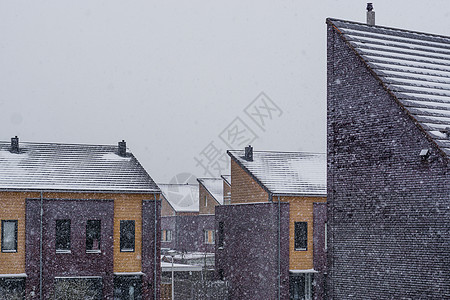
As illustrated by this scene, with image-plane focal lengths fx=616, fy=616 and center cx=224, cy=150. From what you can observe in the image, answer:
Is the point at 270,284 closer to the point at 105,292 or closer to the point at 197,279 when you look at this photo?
the point at 197,279

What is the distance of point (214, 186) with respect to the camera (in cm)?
5075

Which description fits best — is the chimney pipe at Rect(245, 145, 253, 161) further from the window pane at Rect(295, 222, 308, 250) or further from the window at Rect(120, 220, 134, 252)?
the window at Rect(120, 220, 134, 252)

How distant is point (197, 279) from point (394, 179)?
63.5 feet

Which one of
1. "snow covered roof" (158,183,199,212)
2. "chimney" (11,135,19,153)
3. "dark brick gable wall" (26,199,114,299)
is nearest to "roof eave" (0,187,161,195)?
"dark brick gable wall" (26,199,114,299)

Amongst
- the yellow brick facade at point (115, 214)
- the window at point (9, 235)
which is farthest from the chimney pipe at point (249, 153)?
the window at point (9, 235)

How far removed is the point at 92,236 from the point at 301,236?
9.70 m

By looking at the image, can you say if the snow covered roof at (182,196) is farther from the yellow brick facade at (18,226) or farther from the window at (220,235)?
the yellow brick facade at (18,226)

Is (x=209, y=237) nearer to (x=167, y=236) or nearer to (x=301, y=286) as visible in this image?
(x=167, y=236)

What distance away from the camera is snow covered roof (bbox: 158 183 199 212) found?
55406 mm

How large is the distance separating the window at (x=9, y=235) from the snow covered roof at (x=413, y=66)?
16829 millimetres

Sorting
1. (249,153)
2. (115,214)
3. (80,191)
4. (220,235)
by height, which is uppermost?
(249,153)

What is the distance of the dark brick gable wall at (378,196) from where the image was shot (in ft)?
39.3

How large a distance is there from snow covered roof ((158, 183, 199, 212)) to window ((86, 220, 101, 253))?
27.6 metres

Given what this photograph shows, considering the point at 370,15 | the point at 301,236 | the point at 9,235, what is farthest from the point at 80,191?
the point at 370,15
